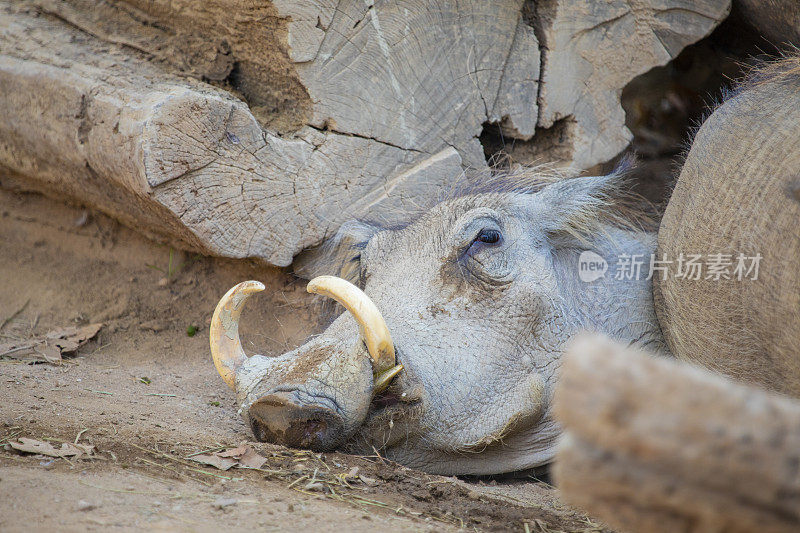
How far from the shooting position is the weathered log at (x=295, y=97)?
310 cm

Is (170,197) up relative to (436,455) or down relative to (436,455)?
up

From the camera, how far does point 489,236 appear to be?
2.78 m

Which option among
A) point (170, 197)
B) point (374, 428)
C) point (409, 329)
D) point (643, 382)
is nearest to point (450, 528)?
point (374, 428)

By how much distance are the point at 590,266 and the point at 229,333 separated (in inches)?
55.9

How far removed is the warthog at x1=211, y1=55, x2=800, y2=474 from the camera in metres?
2.24

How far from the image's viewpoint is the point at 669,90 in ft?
13.6

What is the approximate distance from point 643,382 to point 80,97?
2.93 m

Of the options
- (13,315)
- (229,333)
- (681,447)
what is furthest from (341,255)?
(681,447)

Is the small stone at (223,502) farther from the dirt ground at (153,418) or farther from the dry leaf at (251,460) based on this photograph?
the dry leaf at (251,460)

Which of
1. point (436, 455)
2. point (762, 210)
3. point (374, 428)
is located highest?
point (762, 210)

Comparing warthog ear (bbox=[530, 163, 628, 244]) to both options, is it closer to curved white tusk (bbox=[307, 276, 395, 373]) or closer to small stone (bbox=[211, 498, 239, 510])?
curved white tusk (bbox=[307, 276, 395, 373])

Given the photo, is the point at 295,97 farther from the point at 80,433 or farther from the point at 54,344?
the point at 80,433

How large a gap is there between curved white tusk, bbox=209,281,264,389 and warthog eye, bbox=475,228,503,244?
0.82 meters

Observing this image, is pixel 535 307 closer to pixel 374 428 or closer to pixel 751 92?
pixel 374 428
